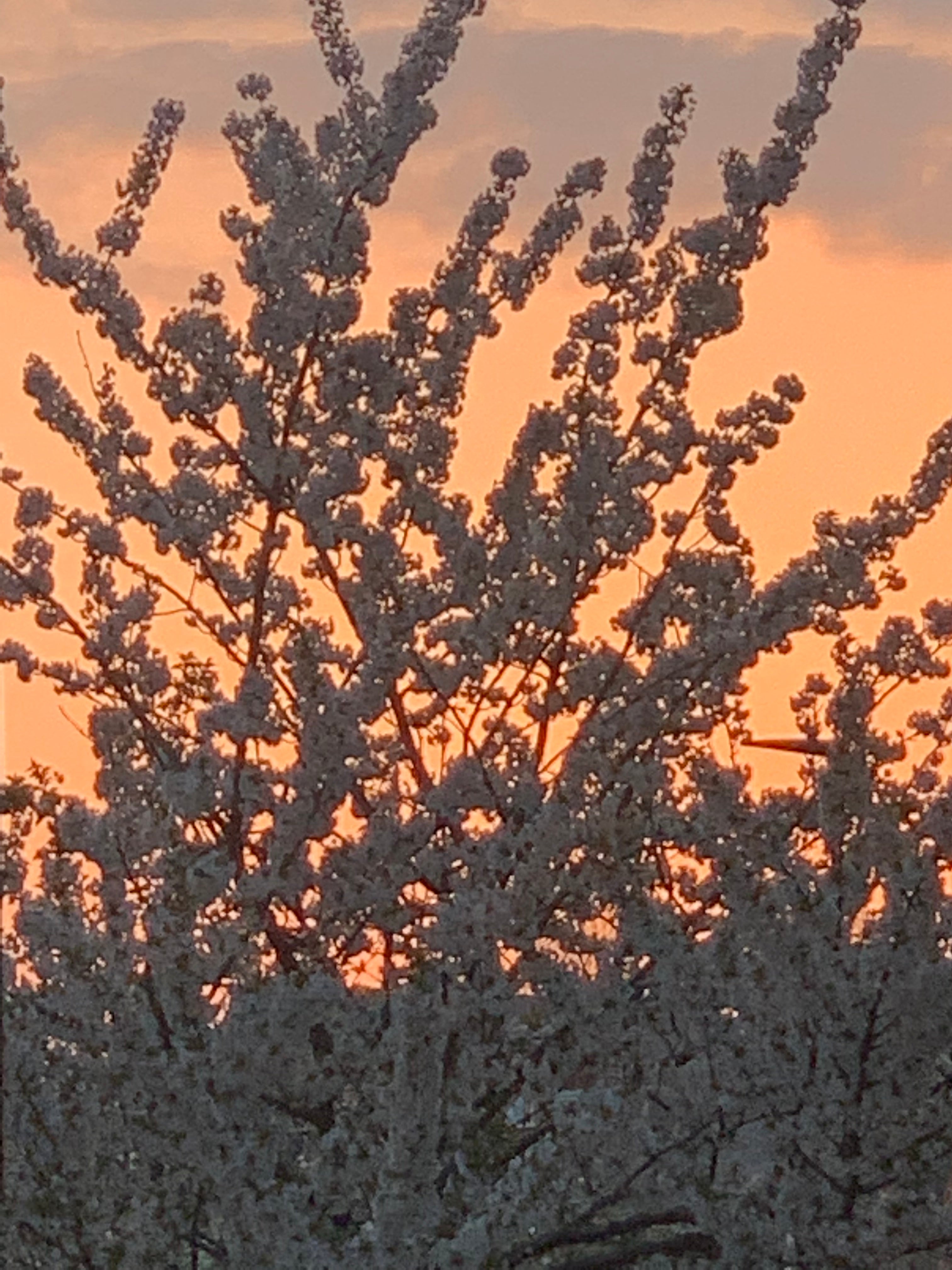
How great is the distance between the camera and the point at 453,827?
8531 mm

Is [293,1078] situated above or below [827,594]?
below

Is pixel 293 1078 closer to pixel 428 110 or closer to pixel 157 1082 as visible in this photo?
pixel 157 1082

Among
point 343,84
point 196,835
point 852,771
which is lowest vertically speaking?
point 852,771

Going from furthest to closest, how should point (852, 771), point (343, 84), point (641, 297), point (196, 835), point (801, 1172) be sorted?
point (343, 84), point (641, 297), point (196, 835), point (852, 771), point (801, 1172)

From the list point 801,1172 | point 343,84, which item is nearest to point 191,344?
point 343,84

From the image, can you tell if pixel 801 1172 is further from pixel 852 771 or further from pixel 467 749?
pixel 467 749

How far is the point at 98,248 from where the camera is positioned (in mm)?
9711

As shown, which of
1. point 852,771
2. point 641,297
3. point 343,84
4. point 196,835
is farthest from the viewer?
point 343,84

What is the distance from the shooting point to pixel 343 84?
988 centimetres

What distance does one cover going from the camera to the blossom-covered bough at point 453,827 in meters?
7.18

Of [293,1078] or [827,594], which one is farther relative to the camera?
[827,594]

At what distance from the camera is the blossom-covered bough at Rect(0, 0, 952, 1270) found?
718 centimetres

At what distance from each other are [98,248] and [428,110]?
1.72 meters

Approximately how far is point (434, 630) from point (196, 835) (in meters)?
1.24
